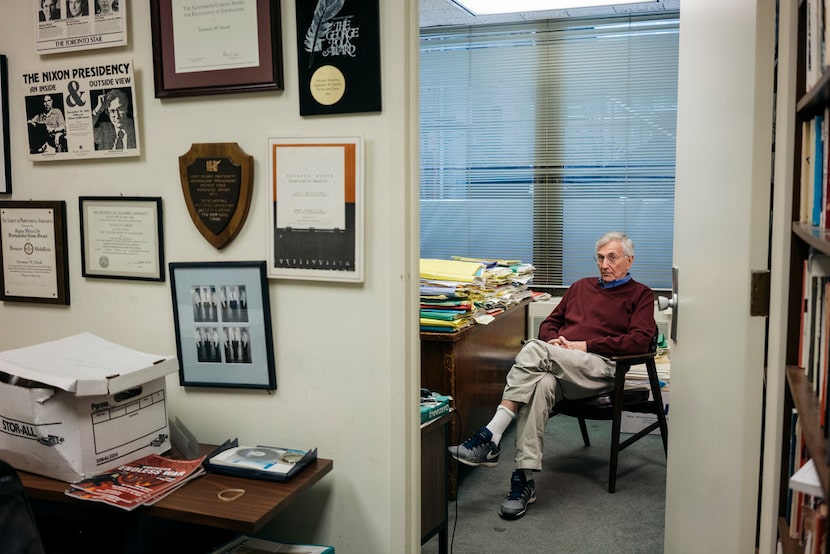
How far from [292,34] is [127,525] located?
1.24 m

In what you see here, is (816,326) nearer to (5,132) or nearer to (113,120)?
(113,120)

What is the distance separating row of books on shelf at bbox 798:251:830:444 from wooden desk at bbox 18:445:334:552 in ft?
3.62

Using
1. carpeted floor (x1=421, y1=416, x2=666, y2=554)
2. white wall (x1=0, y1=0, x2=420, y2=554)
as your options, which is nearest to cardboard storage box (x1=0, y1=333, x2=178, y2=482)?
white wall (x1=0, y1=0, x2=420, y2=554)

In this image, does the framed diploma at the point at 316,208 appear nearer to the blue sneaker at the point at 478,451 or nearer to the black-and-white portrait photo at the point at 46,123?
the black-and-white portrait photo at the point at 46,123

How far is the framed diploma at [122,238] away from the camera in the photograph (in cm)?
209

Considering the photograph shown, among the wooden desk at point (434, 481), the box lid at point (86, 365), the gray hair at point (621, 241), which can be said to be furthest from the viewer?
the gray hair at point (621, 241)

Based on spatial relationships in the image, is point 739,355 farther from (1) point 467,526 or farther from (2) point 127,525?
(1) point 467,526

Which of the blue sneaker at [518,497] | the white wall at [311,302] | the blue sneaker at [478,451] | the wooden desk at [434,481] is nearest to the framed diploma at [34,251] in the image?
the white wall at [311,302]

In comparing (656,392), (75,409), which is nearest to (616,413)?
(656,392)

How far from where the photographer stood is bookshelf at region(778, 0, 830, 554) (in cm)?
119

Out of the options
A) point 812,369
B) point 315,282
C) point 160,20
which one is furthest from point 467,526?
point 160,20

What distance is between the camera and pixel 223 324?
2.03 metres

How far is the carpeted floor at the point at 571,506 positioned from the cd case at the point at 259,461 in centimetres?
107

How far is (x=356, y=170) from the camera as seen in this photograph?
73.0 inches
